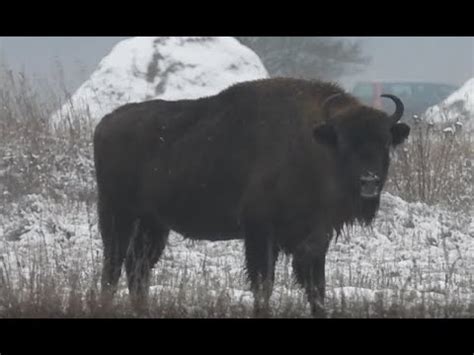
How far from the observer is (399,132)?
1041 cm

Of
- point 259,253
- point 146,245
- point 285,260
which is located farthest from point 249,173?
point 285,260

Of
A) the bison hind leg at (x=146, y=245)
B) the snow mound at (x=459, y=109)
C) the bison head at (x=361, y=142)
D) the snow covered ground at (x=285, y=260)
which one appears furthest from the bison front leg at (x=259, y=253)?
the snow mound at (x=459, y=109)

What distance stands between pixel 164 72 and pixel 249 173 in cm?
905

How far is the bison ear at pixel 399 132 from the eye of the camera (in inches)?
408

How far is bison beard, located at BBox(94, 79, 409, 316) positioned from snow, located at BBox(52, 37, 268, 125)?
273 inches

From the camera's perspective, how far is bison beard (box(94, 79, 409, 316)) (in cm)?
1018

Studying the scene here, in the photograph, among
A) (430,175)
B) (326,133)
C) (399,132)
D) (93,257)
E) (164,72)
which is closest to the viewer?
(326,133)

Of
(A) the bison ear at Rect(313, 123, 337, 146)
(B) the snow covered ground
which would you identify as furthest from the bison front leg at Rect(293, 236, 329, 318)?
(A) the bison ear at Rect(313, 123, 337, 146)

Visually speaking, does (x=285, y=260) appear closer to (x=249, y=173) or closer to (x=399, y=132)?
(x=249, y=173)

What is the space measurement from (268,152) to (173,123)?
1103 mm

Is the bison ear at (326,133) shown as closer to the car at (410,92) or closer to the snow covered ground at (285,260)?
the snow covered ground at (285,260)

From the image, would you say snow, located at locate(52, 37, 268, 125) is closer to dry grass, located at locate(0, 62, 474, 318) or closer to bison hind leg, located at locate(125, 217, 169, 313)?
dry grass, located at locate(0, 62, 474, 318)

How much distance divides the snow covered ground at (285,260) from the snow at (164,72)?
4.31 m

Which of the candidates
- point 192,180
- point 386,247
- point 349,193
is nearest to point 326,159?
point 349,193
